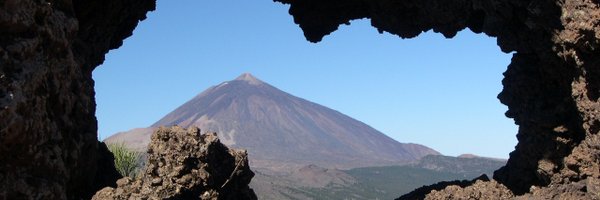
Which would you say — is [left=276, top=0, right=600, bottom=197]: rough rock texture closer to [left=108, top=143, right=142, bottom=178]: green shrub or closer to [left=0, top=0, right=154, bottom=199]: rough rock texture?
[left=0, top=0, right=154, bottom=199]: rough rock texture

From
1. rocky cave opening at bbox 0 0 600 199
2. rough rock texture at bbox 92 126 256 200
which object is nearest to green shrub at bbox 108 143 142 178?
rocky cave opening at bbox 0 0 600 199

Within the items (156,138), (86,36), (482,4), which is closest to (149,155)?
(156,138)

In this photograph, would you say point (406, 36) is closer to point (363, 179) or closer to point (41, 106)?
point (41, 106)

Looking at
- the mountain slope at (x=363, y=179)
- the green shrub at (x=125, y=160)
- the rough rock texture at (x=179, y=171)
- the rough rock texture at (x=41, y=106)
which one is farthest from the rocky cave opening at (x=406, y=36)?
the mountain slope at (x=363, y=179)

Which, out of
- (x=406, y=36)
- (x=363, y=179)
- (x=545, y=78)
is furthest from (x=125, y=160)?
(x=363, y=179)

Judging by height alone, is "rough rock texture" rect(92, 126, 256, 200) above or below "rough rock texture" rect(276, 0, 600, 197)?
→ below

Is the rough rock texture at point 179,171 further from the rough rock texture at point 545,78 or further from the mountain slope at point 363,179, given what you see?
the mountain slope at point 363,179
